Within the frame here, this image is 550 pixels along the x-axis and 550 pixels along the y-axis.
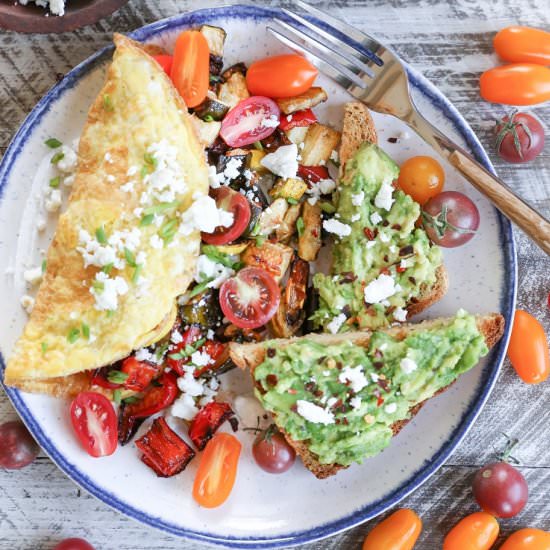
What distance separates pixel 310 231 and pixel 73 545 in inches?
80.1

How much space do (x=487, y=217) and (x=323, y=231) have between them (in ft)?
2.72

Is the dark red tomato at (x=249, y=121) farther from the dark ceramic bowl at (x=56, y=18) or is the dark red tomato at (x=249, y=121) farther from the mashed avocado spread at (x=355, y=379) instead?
the mashed avocado spread at (x=355, y=379)

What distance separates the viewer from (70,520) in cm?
389

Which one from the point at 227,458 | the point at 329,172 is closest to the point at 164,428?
the point at 227,458

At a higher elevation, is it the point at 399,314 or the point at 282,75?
the point at 282,75

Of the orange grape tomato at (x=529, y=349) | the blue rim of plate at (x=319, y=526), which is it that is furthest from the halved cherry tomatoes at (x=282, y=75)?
the orange grape tomato at (x=529, y=349)

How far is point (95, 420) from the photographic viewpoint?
11.4ft

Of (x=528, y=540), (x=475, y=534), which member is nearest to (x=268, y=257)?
(x=475, y=534)

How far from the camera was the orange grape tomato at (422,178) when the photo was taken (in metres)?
3.54

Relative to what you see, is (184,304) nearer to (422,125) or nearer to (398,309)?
(398,309)

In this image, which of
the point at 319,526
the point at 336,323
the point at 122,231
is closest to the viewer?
the point at 122,231

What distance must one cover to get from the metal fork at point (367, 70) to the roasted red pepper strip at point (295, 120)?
0.24m

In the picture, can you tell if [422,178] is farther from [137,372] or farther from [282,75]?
[137,372]

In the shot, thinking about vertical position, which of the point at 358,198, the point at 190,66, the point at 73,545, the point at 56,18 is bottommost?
the point at 73,545
